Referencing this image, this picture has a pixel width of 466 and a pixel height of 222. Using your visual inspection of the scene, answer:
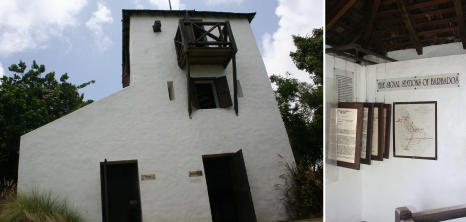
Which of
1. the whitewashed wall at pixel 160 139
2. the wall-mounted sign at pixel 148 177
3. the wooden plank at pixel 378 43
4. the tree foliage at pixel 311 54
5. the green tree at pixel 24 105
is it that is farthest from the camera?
the tree foliage at pixel 311 54

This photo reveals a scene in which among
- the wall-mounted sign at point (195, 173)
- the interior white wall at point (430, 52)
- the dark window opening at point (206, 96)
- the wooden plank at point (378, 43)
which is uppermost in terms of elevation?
the wooden plank at point (378, 43)

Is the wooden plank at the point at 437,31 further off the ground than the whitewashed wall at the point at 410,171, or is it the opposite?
the wooden plank at the point at 437,31

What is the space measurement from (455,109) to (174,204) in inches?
200

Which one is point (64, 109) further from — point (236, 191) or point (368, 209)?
point (368, 209)

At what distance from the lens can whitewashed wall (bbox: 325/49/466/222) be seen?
461 centimetres

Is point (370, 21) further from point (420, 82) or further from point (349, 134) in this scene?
point (349, 134)

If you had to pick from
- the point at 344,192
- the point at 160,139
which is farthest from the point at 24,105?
the point at 344,192

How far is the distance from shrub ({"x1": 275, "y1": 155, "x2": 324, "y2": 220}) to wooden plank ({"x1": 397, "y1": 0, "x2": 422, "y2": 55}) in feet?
9.67

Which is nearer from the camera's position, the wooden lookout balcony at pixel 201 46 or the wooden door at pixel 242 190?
the wooden door at pixel 242 190

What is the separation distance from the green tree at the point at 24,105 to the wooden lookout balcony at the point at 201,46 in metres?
6.47

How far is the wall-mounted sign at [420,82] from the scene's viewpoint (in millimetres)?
4641

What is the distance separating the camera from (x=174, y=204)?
→ 6.42 metres

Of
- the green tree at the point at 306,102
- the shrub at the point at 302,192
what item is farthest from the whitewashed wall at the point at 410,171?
the green tree at the point at 306,102

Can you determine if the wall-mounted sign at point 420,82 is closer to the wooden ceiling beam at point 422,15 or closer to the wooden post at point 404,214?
the wooden ceiling beam at point 422,15
